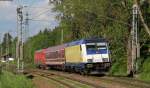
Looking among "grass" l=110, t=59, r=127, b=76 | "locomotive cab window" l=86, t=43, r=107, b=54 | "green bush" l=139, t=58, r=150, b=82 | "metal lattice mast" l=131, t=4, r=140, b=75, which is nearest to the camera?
"green bush" l=139, t=58, r=150, b=82

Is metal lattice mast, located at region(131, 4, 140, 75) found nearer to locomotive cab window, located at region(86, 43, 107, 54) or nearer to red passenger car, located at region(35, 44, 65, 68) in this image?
locomotive cab window, located at region(86, 43, 107, 54)

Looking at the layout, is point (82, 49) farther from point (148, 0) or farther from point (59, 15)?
point (59, 15)

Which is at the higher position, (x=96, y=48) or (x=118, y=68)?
(x=96, y=48)

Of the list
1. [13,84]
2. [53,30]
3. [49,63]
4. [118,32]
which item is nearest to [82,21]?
[49,63]

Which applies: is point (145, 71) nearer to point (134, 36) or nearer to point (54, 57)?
point (134, 36)

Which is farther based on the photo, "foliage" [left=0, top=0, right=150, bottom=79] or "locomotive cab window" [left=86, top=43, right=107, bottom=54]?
"foliage" [left=0, top=0, right=150, bottom=79]

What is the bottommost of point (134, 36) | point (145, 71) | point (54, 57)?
point (145, 71)

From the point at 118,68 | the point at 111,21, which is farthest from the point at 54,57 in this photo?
the point at 118,68

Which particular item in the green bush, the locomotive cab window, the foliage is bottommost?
the green bush

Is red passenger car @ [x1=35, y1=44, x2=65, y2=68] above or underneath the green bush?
above

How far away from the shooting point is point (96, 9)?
50.2 meters

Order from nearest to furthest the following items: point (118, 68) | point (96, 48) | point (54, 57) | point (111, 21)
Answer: point (96, 48) → point (118, 68) → point (111, 21) → point (54, 57)

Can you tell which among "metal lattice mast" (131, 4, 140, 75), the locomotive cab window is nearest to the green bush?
"metal lattice mast" (131, 4, 140, 75)

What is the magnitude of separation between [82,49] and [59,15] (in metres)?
21.2
